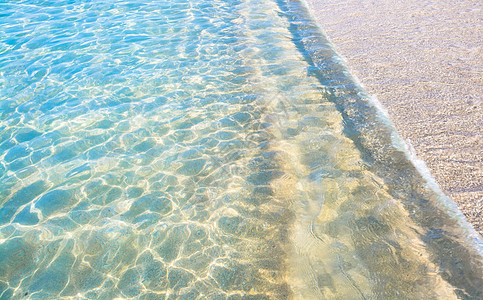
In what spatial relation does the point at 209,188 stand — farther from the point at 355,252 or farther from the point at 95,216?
the point at 355,252

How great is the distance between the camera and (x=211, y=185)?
423cm

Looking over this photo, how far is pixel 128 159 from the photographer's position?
467 centimetres

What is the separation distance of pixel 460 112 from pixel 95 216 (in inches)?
191

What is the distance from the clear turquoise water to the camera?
10.4ft

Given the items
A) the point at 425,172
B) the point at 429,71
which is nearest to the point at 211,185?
the point at 425,172

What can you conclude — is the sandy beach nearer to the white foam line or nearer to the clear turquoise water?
the white foam line

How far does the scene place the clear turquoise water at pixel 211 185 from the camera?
316 cm

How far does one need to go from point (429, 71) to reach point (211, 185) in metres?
4.01

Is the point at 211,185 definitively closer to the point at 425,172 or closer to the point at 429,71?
the point at 425,172

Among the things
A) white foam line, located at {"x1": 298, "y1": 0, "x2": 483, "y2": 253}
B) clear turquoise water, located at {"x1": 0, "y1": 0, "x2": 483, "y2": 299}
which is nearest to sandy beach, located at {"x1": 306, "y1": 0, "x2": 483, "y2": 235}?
white foam line, located at {"x1": 298, "y1": 0, "x2": 483, "y2": 253}

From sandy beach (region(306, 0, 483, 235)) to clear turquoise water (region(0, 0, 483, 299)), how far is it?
0.30m

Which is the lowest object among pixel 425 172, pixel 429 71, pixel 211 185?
pixel 211 185

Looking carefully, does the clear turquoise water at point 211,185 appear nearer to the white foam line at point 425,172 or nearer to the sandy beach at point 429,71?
the white foam line at point 425,172

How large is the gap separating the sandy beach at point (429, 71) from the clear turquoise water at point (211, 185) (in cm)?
30
